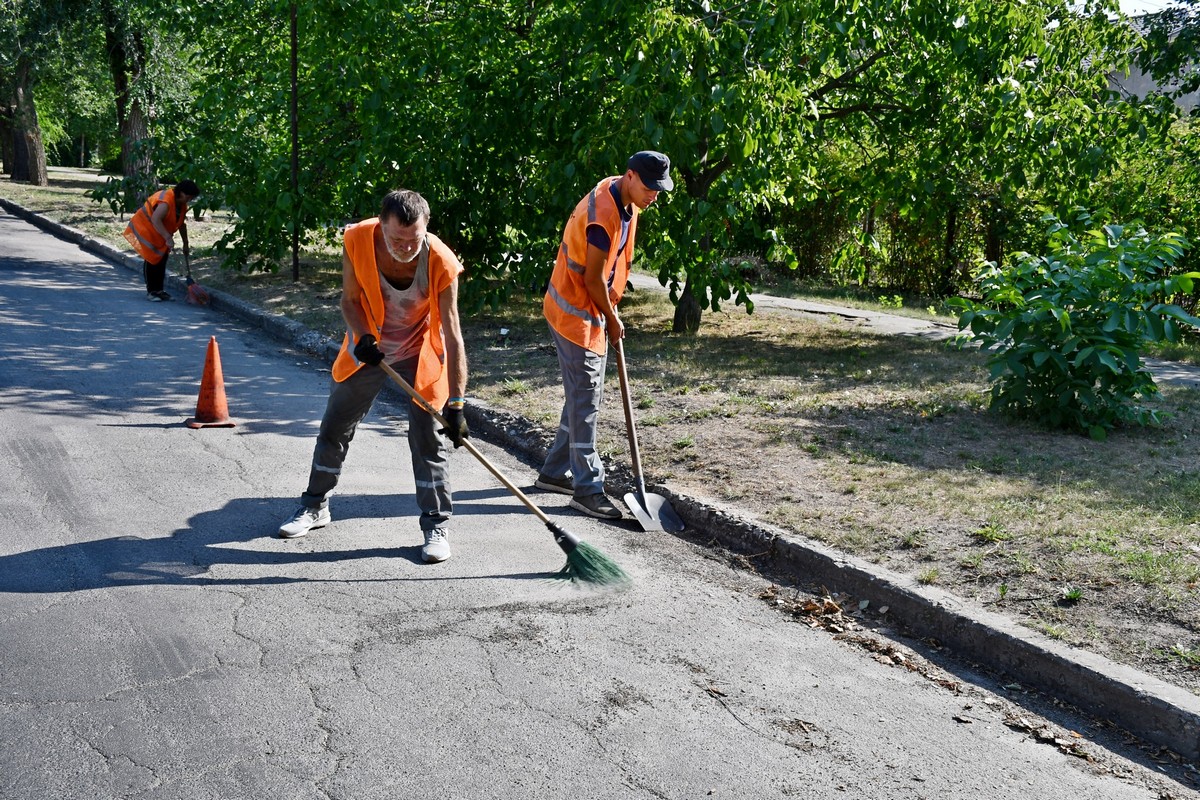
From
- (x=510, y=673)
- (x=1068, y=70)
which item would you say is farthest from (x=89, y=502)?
(x=1068, y=70)

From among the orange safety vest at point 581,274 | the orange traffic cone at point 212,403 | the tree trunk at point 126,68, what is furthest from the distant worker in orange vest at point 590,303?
the tree trunk at point 126,68

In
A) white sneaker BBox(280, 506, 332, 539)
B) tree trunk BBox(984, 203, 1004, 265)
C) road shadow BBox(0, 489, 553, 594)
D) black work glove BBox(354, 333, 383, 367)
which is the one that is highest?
tree trunk BBox(984, 203, 1004, 265)

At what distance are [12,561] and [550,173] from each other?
5.96 meters

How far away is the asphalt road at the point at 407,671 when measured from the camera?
3299mm

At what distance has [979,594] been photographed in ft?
15.3

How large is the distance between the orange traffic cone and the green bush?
477 centimetres

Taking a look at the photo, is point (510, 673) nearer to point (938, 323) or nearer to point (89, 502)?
point (89, 502)

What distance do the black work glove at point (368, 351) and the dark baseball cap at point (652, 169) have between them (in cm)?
165

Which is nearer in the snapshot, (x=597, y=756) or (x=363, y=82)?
(x=597, y=756)

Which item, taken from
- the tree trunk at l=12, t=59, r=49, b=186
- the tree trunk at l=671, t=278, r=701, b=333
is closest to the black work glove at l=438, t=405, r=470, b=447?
the tree trunk at l=671, t=278, r=701, b=333

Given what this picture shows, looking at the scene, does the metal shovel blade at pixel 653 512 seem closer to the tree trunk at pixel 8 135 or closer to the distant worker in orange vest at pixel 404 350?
the distant worker in orange vest at pixel 404 350

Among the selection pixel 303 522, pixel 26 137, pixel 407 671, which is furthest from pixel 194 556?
pixel 26 137

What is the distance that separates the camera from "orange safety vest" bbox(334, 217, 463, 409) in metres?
4.90

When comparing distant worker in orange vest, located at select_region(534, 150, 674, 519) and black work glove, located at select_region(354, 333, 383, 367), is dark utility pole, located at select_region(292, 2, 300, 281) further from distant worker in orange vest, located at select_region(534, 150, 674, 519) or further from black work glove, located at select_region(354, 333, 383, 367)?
black work glove, located at select_region(354, 333, 383, 367)
